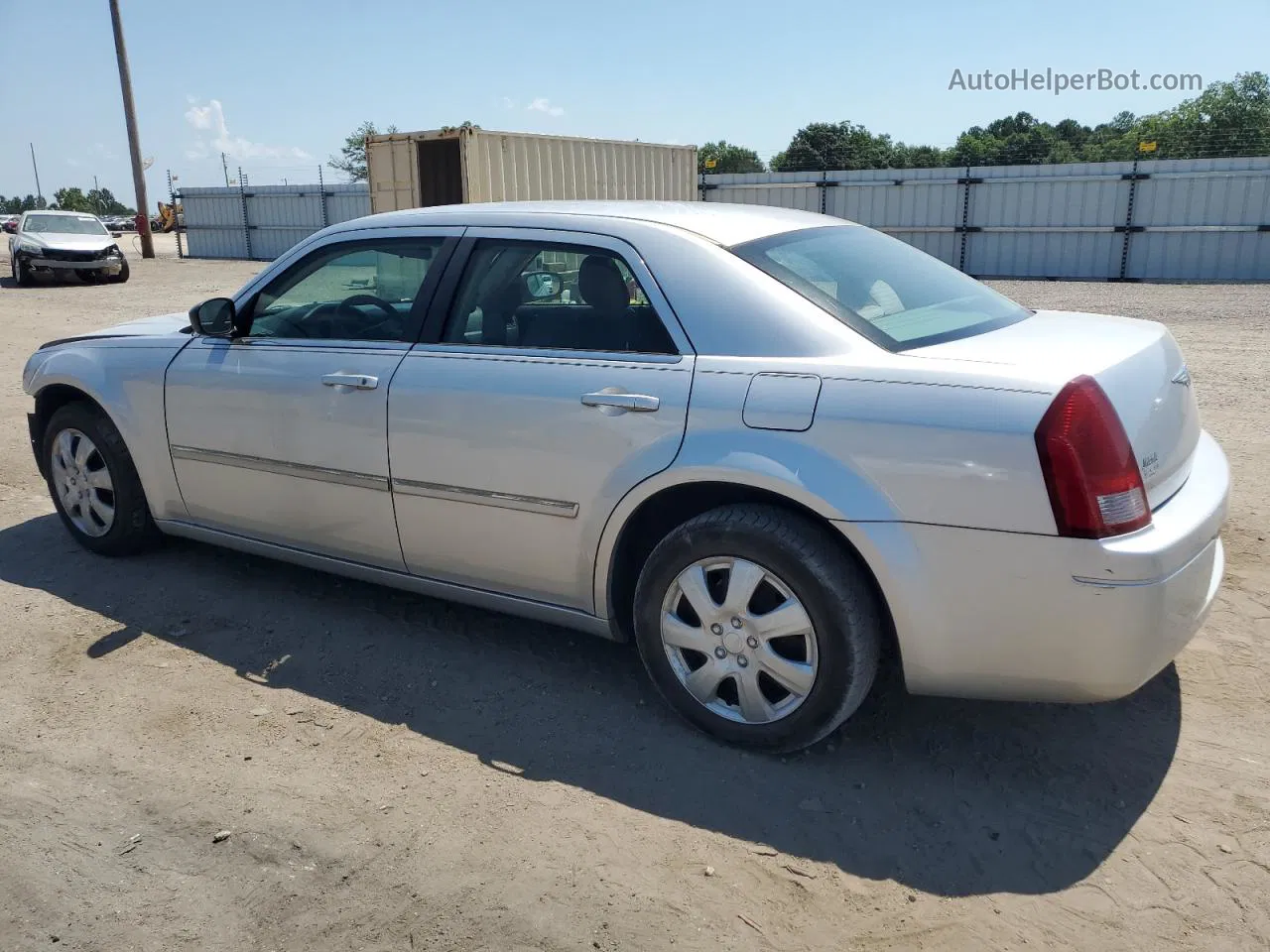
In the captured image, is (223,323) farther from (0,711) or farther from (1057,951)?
(1057,951)

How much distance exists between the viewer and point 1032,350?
298 centimetres

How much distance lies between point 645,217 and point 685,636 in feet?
4.67

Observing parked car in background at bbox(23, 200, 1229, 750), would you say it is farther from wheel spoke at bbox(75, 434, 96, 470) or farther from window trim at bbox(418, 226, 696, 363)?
wheel spoke at bbox(75, 434, 96, 470)

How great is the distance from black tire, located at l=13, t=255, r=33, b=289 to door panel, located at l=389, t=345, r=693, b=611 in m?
22.6

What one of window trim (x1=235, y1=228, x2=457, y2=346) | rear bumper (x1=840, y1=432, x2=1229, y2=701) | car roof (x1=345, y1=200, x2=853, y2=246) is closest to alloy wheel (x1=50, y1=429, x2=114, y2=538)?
window trim (x1=235, y1=228, x2=457, y2=346)

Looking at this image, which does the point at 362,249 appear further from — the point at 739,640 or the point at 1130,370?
the point at 1130,370

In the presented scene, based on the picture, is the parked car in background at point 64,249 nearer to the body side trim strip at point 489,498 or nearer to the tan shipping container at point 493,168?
the tan shipping container at point 493,168

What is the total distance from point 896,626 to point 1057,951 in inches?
34.8

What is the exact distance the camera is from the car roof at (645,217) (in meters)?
3.48

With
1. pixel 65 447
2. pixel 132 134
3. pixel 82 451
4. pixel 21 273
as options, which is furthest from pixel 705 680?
pixel 132 134

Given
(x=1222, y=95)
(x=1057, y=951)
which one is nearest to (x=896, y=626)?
(x=1057, y=951)

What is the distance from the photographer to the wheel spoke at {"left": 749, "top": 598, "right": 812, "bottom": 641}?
9.84 ft

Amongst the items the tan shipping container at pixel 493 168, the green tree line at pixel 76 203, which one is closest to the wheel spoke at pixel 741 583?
the tan shipping container at pixel 493 168

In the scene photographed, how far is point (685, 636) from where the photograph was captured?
10.5 feet
